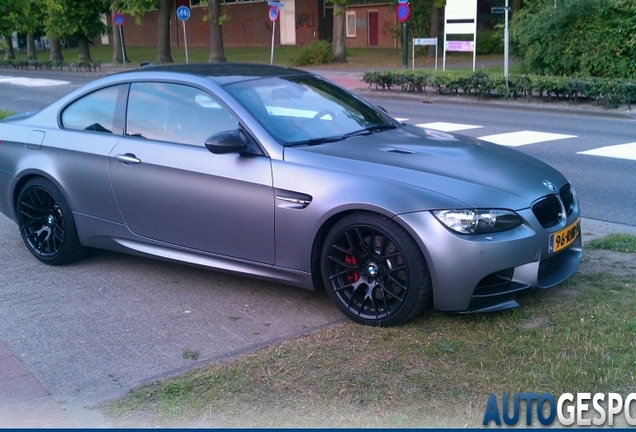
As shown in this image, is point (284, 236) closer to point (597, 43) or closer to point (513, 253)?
point (513, 253)

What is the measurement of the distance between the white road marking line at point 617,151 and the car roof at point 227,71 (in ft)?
21.5

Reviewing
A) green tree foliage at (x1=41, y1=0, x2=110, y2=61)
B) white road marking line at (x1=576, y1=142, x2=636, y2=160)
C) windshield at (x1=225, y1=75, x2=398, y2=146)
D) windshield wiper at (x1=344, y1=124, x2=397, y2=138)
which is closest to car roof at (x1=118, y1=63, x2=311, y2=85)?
windshield at (x1=225, y1=75, x2=398, y2=146)

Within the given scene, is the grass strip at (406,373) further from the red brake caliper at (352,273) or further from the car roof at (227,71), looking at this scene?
the car roof at (227,71)

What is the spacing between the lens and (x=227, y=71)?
20.0ft

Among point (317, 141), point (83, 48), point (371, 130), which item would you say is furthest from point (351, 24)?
point (317, 141)

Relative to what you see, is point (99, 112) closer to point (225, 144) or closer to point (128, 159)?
point (128, 159)

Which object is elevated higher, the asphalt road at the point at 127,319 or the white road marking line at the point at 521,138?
the white road marking line at the point at 521,138

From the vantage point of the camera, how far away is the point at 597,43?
20.7 m

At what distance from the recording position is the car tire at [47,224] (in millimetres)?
6340

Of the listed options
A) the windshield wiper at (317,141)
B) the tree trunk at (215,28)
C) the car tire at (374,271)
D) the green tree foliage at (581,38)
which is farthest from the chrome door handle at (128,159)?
the tree trunk at (215,28)

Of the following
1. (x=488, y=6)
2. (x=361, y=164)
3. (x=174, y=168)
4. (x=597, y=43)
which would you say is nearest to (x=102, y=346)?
(x=174, y=168)

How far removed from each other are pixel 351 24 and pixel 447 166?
49759 mm
